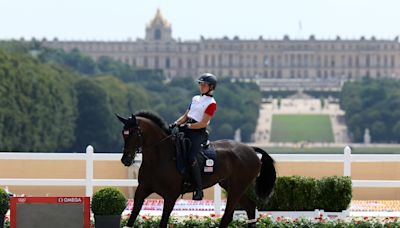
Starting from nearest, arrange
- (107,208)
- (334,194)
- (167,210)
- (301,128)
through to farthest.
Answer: (167,210)
(107,208)
(334,194)
(301,128)

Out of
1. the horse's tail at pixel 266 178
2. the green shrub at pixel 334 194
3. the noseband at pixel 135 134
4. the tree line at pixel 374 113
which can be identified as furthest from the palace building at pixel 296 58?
the noseband at pixel 135 134

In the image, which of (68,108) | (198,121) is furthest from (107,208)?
(68,108)

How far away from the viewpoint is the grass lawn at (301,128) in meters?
120

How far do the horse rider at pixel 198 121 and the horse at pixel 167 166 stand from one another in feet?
0.52

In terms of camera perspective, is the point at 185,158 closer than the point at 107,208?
Yes

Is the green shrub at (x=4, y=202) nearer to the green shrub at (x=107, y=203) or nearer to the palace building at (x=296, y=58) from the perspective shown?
the green shrub at (x=107, y=203)

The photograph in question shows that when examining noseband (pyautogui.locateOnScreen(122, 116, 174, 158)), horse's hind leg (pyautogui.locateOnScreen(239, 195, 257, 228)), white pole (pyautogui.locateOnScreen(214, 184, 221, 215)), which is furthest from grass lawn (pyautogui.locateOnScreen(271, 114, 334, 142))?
noseband (pyautogui.locateOnScreen(122, 116, 174, 158))

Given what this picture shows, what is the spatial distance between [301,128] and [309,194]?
109 metres

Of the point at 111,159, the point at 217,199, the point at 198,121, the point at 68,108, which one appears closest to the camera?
the point at 198,121

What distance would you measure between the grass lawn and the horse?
102111 mm

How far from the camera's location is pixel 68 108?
8050 centimetres

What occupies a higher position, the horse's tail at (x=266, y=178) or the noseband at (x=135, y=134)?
the noseband at (x=135, y=134)

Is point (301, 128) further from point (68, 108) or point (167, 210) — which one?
point (167, 210)

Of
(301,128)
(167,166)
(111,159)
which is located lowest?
(167,166)
